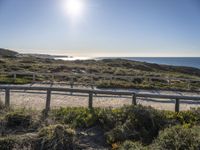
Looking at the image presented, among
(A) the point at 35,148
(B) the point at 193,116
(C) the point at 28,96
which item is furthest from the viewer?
(C) the point at 28,96

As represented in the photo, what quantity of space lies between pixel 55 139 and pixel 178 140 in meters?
2.46

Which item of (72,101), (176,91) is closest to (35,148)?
(72,101)

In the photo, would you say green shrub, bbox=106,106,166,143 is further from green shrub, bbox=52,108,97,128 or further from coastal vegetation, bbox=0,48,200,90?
coastal vegetation, bbox=0,48,200,90

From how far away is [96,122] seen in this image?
7.04m

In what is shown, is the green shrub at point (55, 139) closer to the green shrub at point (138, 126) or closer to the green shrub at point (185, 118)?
the green shrub at point (138, 126)

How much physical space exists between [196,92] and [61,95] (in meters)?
8.34

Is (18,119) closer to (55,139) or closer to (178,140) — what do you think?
(55,139)

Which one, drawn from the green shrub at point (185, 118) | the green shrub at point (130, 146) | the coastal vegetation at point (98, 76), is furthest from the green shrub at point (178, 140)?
the coastal vegetation at point (98, 76)

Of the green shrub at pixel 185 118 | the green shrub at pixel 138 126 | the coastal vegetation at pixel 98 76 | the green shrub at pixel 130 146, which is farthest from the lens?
the coastal vegetation at pixel 98 76

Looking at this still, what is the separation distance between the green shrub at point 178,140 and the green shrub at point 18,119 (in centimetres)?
331

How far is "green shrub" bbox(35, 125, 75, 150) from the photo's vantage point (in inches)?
211

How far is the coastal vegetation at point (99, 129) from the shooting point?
5.30m

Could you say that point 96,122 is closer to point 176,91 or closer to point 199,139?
point 199,139

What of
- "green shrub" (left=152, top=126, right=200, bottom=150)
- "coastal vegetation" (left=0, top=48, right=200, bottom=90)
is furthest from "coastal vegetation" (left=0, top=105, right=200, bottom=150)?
"coastal vegetation" (left=0, top=48, right=200, bottom=90)
